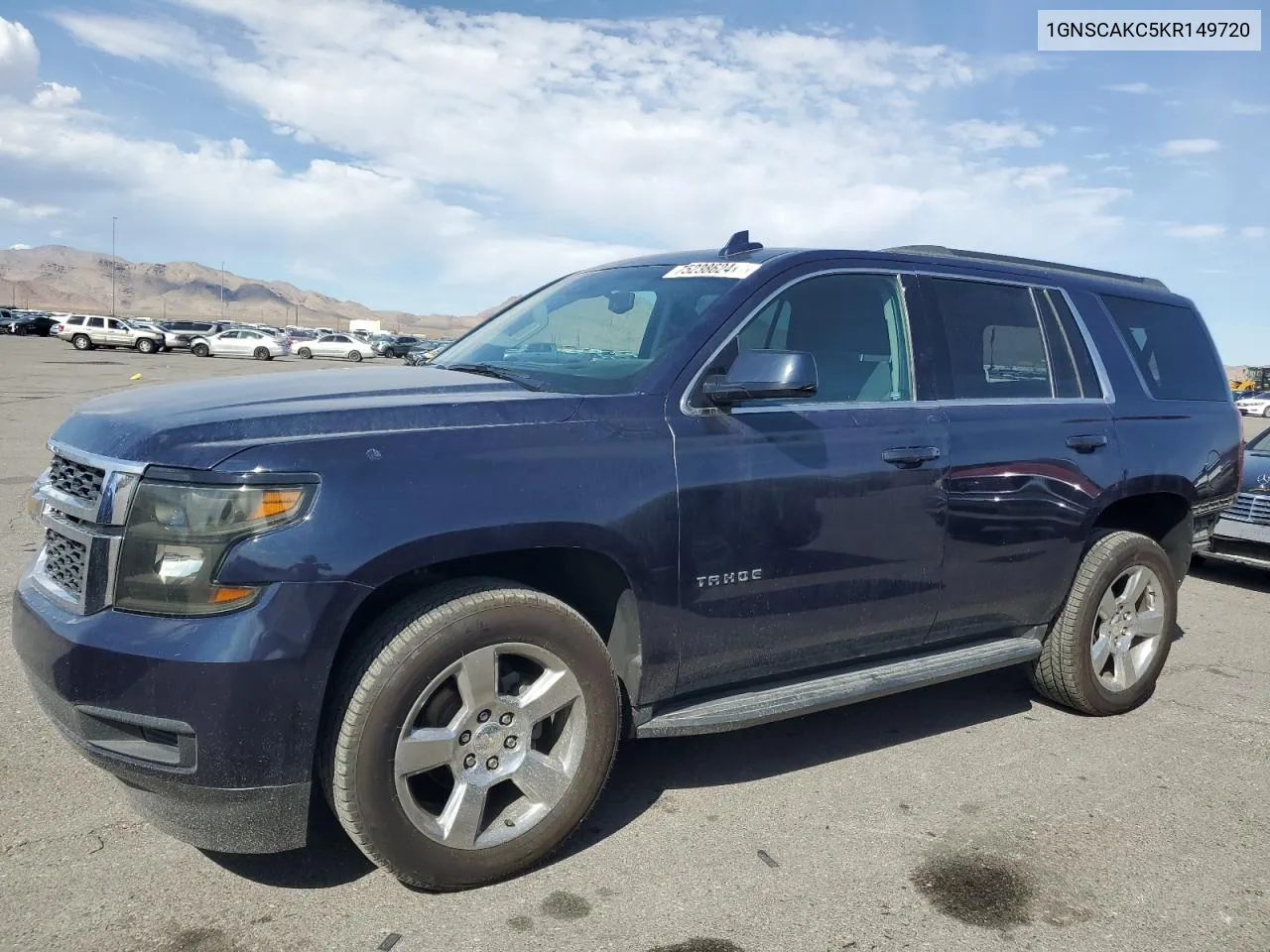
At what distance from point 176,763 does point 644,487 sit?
1511mm

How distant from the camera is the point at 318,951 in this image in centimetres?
268

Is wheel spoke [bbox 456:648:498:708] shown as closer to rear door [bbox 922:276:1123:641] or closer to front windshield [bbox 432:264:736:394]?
front windshield [bbox 432:264:736:394]

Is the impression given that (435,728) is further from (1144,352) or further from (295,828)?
(1144,352)

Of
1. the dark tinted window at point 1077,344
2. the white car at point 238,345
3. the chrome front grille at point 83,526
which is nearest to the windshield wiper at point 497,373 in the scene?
the chrome front grille at point 83,526

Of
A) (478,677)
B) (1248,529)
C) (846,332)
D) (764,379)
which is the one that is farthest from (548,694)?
(1248,529)

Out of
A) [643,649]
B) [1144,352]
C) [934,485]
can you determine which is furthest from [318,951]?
[1144,352]

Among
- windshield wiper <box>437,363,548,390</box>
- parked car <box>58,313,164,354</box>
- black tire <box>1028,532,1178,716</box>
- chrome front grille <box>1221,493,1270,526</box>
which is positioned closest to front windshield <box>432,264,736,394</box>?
windshield wiper <box>437,363,548,390</box>

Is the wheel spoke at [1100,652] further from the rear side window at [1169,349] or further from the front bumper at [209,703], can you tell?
the front bumper at [209,703]

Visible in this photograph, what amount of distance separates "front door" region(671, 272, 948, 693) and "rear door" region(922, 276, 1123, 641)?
0.16 meters

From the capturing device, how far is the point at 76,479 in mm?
2885

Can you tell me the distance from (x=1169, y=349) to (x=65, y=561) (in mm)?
4994

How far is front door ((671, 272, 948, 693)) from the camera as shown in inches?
131

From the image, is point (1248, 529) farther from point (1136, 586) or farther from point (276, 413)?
point (276, 413)

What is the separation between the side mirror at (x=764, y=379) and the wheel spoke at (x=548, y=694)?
1.03m
